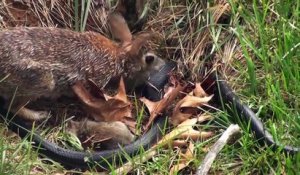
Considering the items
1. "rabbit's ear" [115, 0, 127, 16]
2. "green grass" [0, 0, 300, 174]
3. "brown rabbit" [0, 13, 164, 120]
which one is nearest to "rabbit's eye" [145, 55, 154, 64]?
"brown rabbit" [0, 13, 164, 120]

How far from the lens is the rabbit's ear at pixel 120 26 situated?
5664 millimetres

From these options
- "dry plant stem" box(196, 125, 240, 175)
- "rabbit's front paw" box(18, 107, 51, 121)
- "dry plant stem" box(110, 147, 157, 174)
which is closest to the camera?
"dry plant stem" box(196, 125, 240, 175)

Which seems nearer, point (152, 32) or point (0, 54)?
point (0, 54)

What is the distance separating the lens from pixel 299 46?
5414mm

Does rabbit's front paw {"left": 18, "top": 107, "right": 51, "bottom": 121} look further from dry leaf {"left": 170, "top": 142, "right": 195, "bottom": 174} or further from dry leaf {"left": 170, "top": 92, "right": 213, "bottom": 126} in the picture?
dry leaf {"left": 170, "top": 142, "right": 195, "bottom": 174}

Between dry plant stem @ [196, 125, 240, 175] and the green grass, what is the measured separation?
88 millimetres

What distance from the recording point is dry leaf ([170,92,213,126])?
211 inches

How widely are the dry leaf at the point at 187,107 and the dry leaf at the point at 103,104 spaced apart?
1.11ft

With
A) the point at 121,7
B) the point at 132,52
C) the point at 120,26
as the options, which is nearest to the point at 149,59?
the point at 132,52

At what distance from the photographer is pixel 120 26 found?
5.68m

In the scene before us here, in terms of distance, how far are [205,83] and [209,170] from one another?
0.96 m

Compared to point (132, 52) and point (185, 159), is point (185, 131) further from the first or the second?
point (132, 52)

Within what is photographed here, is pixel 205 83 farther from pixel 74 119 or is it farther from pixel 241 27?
pixel 74 119

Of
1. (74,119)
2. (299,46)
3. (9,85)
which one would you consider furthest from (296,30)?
(9,85)
